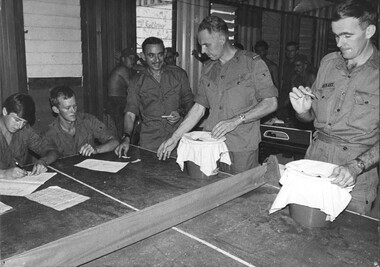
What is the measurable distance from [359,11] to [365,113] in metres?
0.59

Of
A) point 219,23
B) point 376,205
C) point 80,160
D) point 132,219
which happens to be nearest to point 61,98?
point 80,160

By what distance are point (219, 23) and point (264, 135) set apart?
2.33 m

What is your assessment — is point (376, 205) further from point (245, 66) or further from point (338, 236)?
point (245, 66)

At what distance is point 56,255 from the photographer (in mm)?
1464

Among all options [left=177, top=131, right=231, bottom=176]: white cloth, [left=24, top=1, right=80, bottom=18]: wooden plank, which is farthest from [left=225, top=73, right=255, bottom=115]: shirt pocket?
[left=24, top=1, right=80, bottom=18]: wooden plank

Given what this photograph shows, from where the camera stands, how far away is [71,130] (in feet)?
12.1

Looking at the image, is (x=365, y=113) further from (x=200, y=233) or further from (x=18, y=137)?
(x=18, y=137)

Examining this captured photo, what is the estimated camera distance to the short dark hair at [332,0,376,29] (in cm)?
207

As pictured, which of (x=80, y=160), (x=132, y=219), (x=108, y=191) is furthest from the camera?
(x=80, y=160)

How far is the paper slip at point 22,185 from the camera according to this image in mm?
2402

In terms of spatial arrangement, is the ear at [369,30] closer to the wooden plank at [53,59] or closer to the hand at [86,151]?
the hand at [86,151]

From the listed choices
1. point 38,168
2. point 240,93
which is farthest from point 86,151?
point 240,93

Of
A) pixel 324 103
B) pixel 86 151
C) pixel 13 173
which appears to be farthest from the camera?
pixel 86 151

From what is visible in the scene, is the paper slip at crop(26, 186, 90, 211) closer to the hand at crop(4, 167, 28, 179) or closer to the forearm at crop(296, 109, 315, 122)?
the hand at crop(4, 167, 28, 179)
